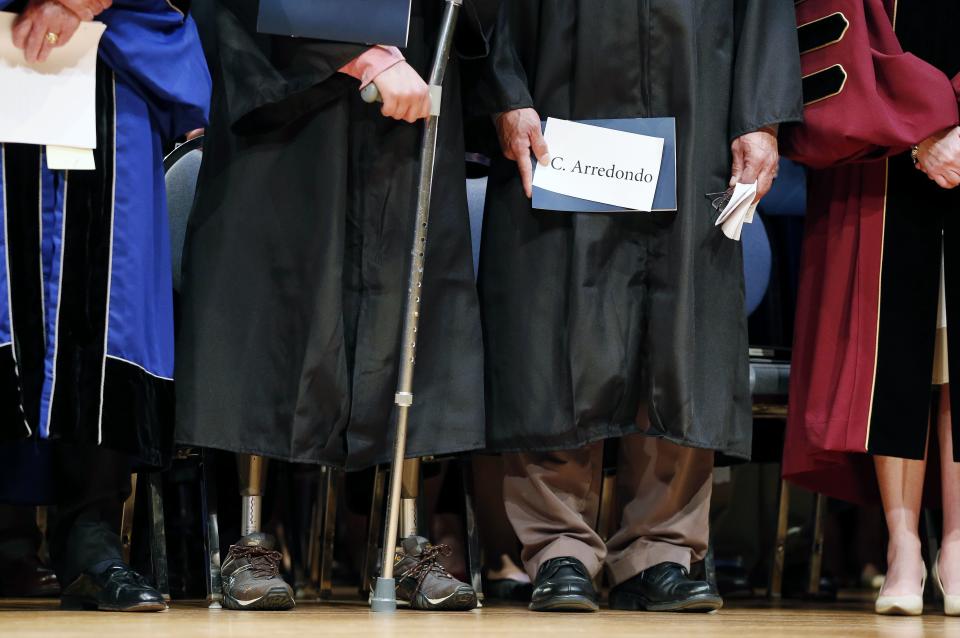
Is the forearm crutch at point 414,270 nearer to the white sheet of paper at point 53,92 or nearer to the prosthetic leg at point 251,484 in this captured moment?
the prosthetic leg at point 251,484

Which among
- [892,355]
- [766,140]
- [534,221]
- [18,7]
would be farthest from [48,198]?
[892,355]

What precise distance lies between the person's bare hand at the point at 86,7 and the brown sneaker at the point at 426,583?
1.25 metres

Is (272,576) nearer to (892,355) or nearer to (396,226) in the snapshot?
(396,226)

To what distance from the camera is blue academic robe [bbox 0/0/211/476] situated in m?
2.48

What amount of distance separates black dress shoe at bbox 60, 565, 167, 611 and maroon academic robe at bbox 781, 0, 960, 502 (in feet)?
5.28

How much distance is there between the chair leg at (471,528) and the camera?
3086 mm

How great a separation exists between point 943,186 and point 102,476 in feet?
6.63

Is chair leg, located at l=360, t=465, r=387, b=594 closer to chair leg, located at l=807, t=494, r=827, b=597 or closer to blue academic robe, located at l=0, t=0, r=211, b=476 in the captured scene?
blue academic robe, located at l=0, t=0, r=211, b=476

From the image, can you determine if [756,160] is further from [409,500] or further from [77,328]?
[77,328]

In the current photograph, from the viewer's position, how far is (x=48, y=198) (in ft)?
8.27

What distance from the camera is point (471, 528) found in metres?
3.18

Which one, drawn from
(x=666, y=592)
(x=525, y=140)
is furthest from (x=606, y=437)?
(x=525, y=140)

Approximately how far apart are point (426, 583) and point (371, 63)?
108 cm

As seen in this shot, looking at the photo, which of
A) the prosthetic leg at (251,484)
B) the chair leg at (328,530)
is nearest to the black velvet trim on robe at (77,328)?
the prosthetic leg at (251,484)
